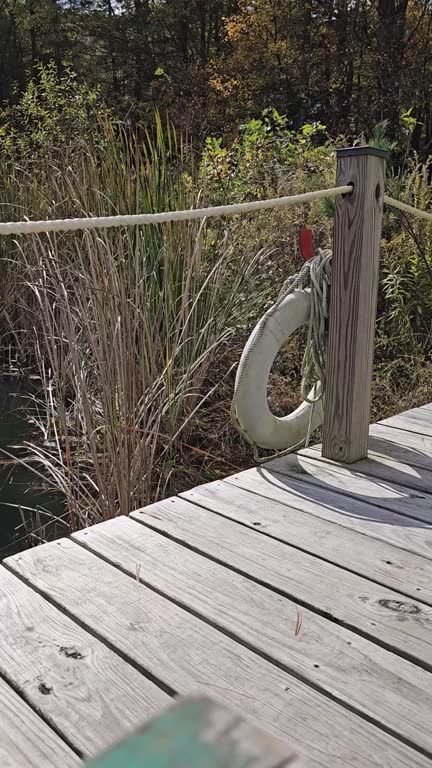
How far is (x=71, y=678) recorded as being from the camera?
1.07 m

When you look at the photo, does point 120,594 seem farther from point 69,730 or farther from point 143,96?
point 143,96

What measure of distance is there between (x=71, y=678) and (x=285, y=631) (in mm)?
360

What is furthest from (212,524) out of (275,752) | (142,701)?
(275,752)

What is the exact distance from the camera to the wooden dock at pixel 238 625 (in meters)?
0.99

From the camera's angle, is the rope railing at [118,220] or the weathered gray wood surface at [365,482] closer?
the rope railing at [118,220]

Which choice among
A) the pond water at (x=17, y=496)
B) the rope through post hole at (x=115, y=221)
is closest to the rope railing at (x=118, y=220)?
the rope through post hole at (x=115, y=221)

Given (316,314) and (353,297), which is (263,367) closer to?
(316,314)

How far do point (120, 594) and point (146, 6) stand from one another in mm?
17369

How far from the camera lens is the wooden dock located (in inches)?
38.9

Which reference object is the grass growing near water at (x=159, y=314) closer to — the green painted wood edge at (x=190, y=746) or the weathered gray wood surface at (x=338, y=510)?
the weathered gray wood surface at (x=338, y=510)

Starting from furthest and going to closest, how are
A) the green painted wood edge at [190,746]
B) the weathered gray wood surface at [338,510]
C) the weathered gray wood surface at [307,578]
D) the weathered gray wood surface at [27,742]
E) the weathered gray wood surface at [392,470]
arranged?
1. the weathered gray wood surface at [392,470]
2. the weathered gray wood surface at [338,510]
3. the weathered gray wood surface at [307,578]
4. the weathered gray wood surface at [27,742]
5. the green painted wood edge at [190,746]

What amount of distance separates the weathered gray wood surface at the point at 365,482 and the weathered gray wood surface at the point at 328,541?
18 centimetres

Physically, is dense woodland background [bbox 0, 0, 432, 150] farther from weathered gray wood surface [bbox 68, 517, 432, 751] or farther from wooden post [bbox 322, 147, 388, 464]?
weathered gray wood surface [bbox 68, 517, 432, 751]

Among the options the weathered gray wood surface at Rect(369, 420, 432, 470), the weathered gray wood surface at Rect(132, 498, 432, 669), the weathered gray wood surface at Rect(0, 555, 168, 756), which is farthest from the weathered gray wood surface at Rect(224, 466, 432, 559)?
the weathered gray wood surface at Rect(0, 555, 168, 756)
